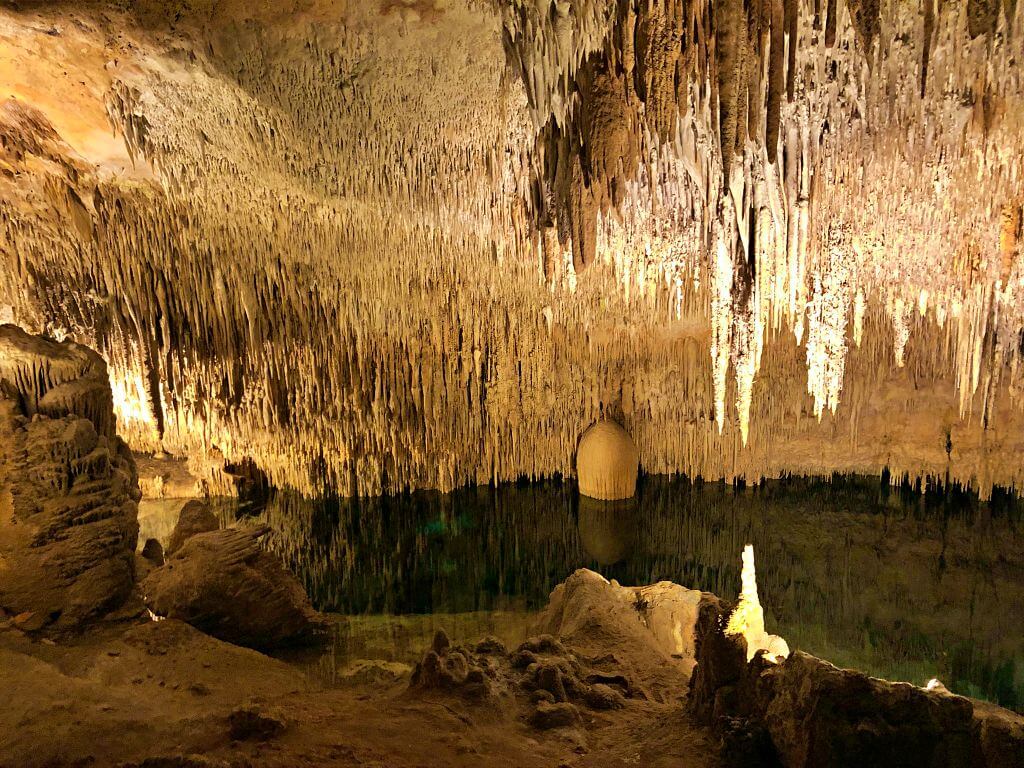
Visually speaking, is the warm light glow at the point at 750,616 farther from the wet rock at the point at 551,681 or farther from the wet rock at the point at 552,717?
the wet rock at the point at 552,717

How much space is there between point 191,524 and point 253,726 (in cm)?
377

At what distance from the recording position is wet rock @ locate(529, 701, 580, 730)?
3195 millimetres

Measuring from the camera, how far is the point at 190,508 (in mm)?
6242

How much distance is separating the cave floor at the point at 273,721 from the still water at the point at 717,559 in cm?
201

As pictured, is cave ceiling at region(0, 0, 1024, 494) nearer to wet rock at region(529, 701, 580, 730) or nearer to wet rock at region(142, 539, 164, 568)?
wet rock at region(529, 701, 580, 730)

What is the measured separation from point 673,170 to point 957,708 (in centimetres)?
413

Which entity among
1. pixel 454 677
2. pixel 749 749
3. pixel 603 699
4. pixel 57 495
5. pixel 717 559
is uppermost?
pixel 57 495

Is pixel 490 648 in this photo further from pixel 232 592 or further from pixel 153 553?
pixel 153 553

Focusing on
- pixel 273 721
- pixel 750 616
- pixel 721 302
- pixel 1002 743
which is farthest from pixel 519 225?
pixel 1002 743

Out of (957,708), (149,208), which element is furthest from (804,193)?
(149,208)

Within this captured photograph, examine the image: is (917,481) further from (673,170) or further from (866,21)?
(866,21)

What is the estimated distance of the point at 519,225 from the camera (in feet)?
20.6

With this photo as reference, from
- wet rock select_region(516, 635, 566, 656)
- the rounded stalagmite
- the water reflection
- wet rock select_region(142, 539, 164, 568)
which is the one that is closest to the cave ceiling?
the rounded stalagmite

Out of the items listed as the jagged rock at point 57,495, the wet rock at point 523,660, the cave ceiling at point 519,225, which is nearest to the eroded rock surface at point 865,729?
the wet rock at point 523,660
